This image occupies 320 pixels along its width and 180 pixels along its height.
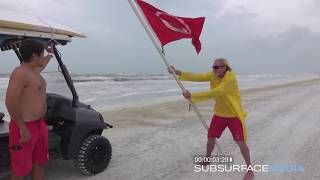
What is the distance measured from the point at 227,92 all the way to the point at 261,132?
3599 mm

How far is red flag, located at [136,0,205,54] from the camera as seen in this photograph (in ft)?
18.7

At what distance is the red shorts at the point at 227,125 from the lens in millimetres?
5355

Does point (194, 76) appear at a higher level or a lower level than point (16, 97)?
lower

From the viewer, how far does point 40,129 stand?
4035 mm

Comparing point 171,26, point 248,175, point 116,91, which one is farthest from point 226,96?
point 116,91

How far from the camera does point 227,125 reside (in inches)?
220

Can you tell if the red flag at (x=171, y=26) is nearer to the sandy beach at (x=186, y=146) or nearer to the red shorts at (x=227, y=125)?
the red shorts at (x=227, y=125)

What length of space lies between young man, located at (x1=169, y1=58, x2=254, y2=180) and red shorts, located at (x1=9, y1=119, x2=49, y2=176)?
6.56 feet

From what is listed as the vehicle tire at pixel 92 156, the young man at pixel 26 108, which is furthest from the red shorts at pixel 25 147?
the vehicle tire at pixel 92 156

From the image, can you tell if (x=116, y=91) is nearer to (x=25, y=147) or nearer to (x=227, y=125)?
(x=227, y=125)

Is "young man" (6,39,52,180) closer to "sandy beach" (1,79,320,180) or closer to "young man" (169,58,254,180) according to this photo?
"sandy beach" (1,79,320,180)

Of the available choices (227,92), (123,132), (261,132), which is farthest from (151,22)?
(261,132)

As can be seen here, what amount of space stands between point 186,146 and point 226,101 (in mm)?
1986

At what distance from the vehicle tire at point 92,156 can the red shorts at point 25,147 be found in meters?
1.21
